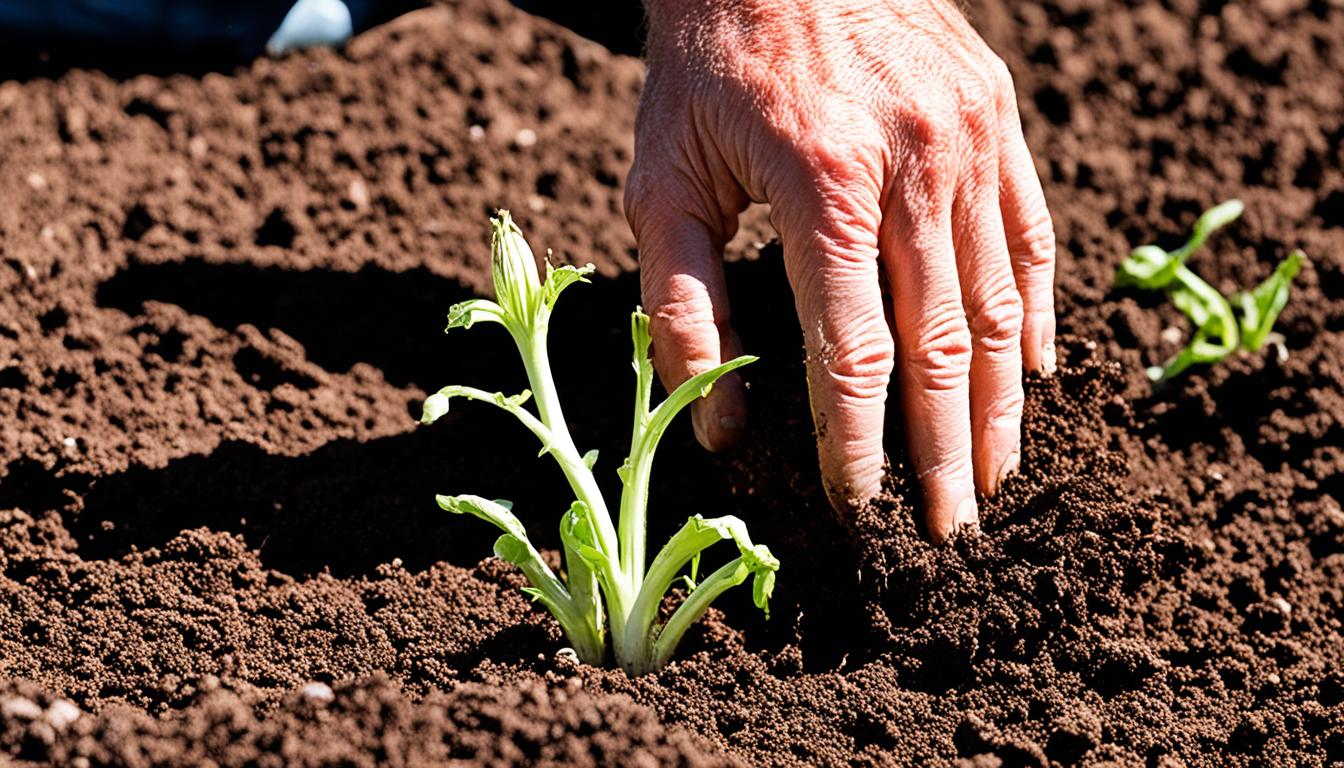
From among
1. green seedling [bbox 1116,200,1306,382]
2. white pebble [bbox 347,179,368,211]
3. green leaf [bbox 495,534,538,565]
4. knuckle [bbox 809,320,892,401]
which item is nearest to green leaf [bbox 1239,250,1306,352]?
green seedling [bbox 1116,200,1306,382]

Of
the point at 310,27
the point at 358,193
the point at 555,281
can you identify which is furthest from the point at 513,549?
the point at 310,27

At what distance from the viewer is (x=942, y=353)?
2197 mm

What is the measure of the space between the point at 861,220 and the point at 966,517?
52cm

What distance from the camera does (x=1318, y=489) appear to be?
2701mm

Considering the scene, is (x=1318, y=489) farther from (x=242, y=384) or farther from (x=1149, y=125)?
(x=242, y=384)

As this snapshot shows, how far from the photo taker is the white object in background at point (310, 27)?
12.0ft

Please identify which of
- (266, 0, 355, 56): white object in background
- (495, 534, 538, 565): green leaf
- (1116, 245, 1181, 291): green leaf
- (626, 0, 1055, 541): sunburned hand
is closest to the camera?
(495, 534, 538, 565): green leaf

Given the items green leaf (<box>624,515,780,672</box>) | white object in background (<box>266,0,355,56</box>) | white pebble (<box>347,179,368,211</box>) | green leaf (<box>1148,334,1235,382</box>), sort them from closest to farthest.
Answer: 1. green leaf (<box>624,515,780,672</box>)
2. green leaf (<box>1148,334,1235,382</box>)
3. white pebble (<box>347,179,368,211</box>)
4. white object in background (<box>266,0,355,56</box>)

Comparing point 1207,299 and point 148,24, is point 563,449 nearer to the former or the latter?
point 1207,299

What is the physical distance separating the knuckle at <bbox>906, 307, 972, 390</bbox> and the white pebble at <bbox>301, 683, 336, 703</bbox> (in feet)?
3.43

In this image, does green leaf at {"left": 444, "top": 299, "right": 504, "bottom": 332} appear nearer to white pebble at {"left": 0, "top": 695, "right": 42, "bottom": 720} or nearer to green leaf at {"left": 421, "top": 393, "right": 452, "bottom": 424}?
green leaf at {"left": 421, "top": 393, "right": 452, "bottom": 424}

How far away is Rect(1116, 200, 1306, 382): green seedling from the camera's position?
2.94 m

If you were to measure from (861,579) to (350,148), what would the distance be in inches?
74.1

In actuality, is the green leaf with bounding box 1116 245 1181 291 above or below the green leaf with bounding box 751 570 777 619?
below
